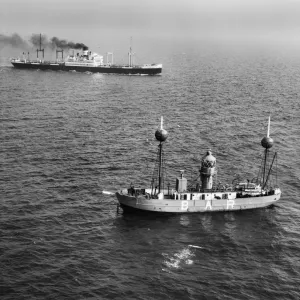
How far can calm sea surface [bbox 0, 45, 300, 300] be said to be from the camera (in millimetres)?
62938

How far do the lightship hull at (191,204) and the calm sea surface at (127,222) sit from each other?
1403 millimetres

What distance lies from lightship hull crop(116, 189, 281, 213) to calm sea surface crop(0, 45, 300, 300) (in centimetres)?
140

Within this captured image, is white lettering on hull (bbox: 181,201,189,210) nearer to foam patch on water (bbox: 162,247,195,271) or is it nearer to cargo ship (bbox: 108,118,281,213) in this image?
cargo ship (bbox: 108,118,281,213)

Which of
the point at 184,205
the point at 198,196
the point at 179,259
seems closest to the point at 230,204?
the point at 198,196

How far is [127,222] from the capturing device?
80.8 m

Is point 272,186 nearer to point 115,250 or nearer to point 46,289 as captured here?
point 115,250

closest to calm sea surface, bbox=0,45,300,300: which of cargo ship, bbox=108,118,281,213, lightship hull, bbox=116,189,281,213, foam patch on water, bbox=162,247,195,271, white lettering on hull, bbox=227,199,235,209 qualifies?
foam patch on water, bbox=162,247,195,271

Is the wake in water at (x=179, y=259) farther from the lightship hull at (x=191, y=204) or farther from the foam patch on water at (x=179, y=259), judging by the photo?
the lightship hull at (x=191, y=204)

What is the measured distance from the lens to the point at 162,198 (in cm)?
8419

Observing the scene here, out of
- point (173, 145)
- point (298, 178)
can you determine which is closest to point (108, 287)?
point (298, 178)

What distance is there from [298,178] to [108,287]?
55054 mm

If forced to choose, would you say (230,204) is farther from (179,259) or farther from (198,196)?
(179,259)

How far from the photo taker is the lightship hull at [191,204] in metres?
83.1

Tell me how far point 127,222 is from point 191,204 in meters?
11.7
